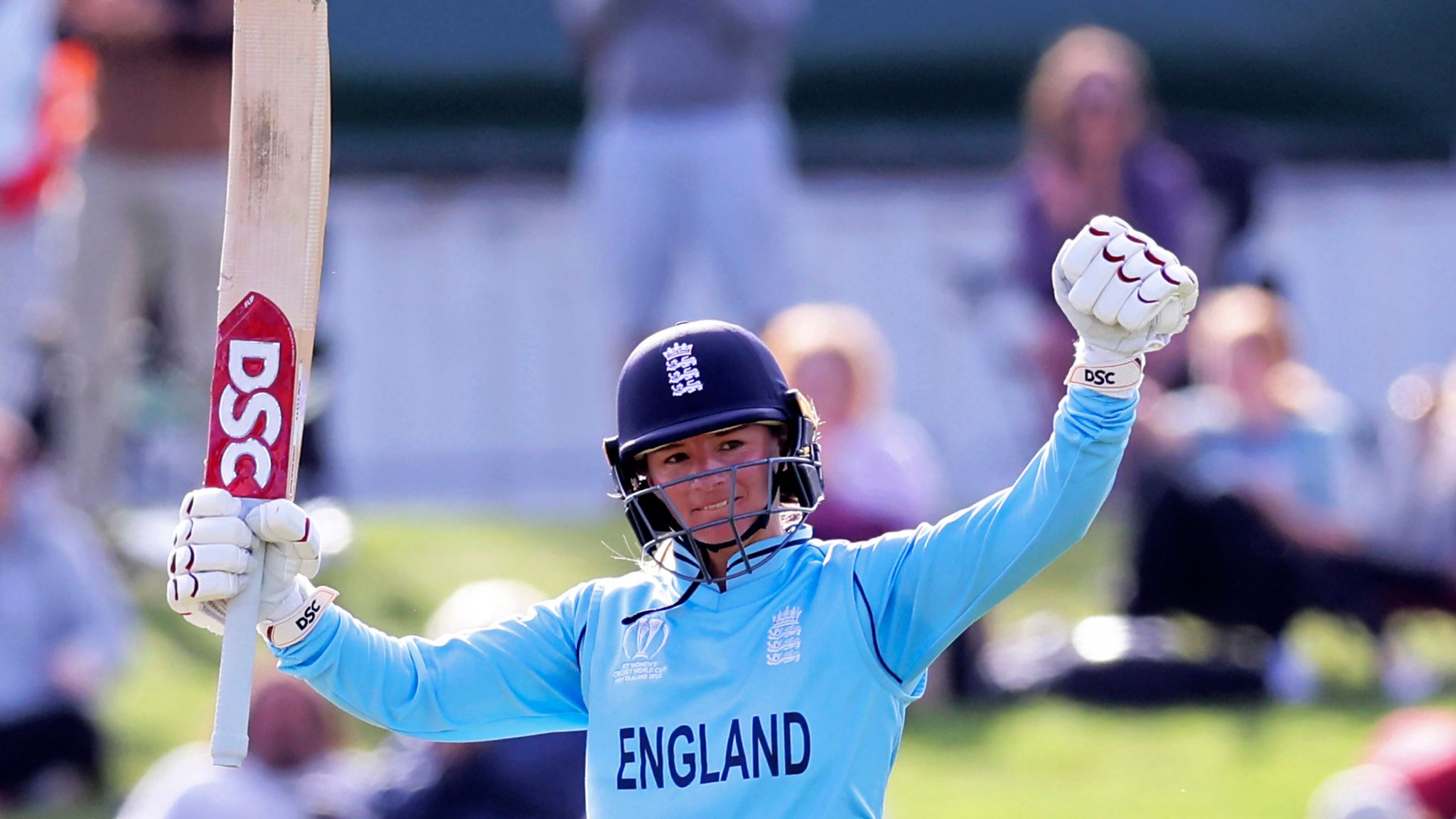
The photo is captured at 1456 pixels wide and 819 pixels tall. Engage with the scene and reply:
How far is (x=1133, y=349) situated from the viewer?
10.9 ft

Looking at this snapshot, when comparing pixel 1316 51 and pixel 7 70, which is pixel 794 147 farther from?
pixel 7 70

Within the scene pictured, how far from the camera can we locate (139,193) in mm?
8992

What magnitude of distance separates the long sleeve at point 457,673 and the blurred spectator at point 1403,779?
3027 millimetres

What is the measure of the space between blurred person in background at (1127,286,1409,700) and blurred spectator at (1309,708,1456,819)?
1.23 meters

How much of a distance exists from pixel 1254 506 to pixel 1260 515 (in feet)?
0.13

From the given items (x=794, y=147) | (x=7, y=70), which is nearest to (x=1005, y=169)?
(x=794, y=147)

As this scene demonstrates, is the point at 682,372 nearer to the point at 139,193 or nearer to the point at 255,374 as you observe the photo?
the point at 255,374

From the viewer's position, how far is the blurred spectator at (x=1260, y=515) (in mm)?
7809

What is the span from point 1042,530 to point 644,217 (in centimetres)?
599

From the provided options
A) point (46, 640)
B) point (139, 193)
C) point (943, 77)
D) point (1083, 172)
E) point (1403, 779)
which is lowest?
point (1403, 779)

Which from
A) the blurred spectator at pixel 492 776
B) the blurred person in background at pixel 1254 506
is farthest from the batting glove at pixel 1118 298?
the blurred person in background at pixel 1254 506

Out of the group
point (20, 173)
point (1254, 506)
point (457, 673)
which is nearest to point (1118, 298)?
point (457, 673)

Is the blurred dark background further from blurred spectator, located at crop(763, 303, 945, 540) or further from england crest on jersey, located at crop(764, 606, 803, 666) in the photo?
england crest on jersey, located at crop(764, 606, 803, 666)

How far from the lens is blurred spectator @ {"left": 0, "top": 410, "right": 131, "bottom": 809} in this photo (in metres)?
7.56
